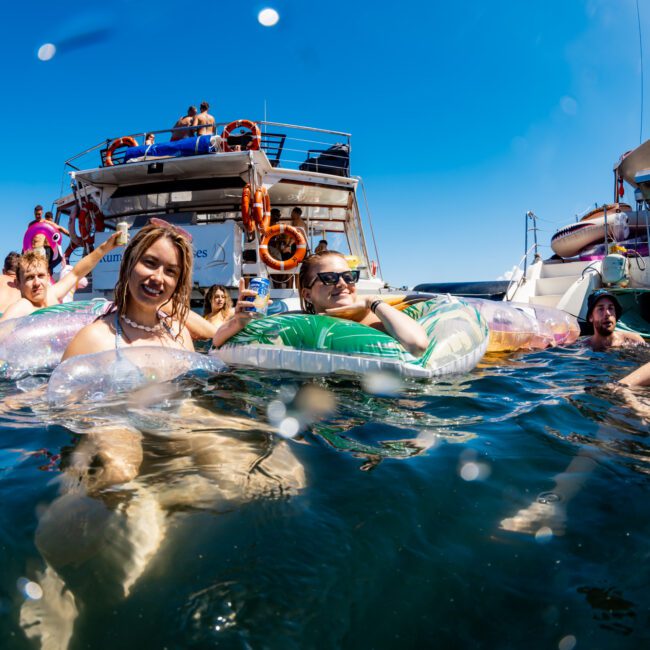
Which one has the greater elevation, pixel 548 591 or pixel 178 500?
pixel 178 500

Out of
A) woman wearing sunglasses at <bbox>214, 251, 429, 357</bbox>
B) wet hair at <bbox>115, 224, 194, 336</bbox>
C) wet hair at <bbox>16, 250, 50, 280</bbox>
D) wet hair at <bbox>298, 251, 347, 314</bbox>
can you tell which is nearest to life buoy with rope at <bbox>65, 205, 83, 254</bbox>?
wet hair at <bbox>16, 250, 50, 280</bbox>

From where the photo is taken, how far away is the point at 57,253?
35.3 ft

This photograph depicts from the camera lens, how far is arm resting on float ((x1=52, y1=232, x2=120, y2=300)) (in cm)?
349

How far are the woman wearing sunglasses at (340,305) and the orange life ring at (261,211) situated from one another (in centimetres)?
610

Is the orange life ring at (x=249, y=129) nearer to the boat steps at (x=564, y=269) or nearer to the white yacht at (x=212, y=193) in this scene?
the white yacht at (x=212, y=193)

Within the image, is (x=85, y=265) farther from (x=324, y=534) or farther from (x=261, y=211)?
(x=261, y=211)

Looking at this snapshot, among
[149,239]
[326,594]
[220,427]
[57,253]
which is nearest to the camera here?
[326,594]

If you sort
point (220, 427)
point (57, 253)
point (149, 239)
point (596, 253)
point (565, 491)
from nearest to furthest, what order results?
point (565, 491) → point (220, 427) → point (149, 239) → point (57, 253) → point (596, 253)

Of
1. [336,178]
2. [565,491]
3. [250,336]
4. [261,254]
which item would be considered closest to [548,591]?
[565,491]

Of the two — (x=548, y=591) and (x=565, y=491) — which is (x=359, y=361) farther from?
(x=548, y=591)

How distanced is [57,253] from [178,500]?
1112 cm

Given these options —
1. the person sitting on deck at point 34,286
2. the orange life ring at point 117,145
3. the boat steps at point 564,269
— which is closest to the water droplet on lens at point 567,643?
the person sitting on deck at point 34,286

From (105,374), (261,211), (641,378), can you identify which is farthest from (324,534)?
(261,211)

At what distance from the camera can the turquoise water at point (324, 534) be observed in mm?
1029
